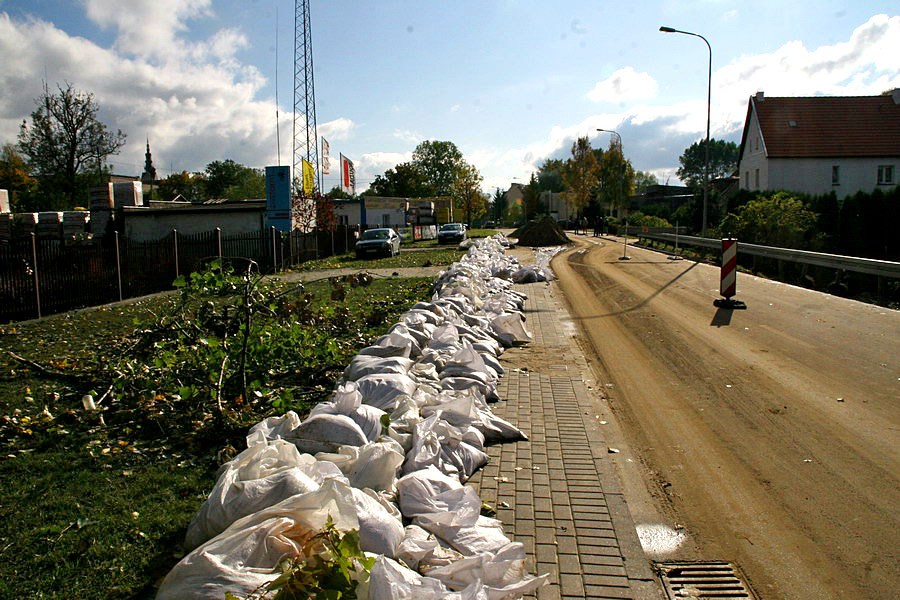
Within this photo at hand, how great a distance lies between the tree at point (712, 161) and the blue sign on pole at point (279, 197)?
127 m

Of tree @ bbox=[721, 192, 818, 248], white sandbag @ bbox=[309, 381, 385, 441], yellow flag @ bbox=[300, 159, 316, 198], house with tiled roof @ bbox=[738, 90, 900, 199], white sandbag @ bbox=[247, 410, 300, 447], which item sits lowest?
white sandbag @ bbox=[247, 410, 300, 447]

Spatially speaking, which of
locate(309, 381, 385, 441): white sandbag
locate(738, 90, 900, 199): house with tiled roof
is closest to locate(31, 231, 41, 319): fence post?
locate(309, 381, 385, 441): white sandbag

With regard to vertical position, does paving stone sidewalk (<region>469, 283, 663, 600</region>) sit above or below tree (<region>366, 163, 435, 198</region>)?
below

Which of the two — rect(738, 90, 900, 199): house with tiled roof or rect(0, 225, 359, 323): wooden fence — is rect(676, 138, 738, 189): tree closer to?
rect(738, 90, 900, 199): house with tiled roof

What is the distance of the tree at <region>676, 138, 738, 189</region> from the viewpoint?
461 ft

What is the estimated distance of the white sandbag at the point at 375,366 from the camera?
19.5 ft

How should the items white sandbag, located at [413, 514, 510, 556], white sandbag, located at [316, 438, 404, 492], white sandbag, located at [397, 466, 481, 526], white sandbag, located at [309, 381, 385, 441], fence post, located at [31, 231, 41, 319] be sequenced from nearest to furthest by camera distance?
white sandbag, located at [413, 514, 510, 556] < white sandbag, located at [397, 466, 481, 526] < white sandbag, located at [316, 438, 404, 492] < white sandbag, located at [309, 381, 385, 441] < fence post, located at [31, 231, 41, 319]

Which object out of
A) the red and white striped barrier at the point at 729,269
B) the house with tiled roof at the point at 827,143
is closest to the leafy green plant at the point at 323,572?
the red and white striped barrier at the point at 729,269

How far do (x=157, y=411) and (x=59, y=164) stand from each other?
4646 centimetres

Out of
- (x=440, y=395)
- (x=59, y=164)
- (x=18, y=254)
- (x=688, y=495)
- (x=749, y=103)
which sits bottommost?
(x=688, y=495)

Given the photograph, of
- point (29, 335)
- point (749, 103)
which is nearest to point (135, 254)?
point (29, 335)

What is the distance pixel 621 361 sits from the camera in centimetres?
872

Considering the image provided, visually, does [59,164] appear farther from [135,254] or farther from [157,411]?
[157,411]

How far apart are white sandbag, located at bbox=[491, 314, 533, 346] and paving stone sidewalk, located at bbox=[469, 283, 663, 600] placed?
1967 mm
